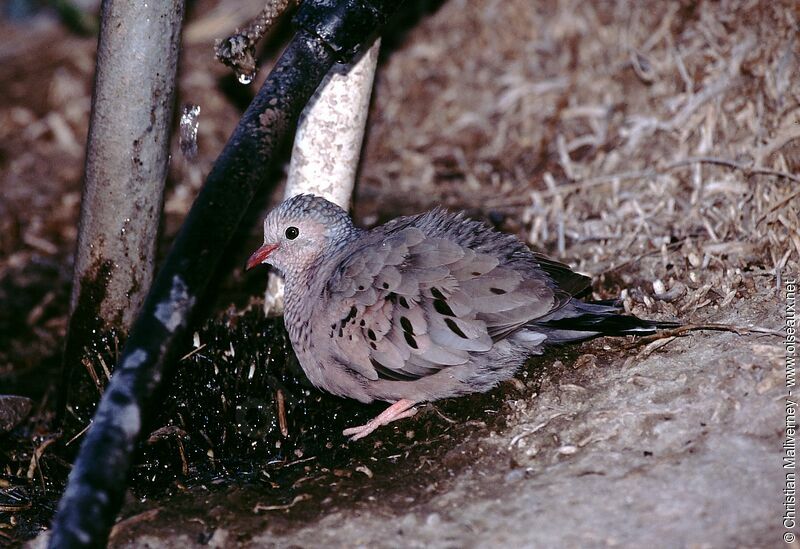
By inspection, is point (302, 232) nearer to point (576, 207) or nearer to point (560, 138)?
point (576, 207)

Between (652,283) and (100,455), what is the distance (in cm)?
289

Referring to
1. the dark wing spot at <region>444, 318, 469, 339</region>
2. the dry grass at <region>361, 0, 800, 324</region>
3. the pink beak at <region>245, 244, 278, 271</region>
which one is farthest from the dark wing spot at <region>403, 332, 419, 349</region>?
the dry grass at <region>361, 0, 800, 324</region>

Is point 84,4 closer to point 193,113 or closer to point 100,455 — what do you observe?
point 193,113

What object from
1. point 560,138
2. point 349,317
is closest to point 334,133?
point 349,317

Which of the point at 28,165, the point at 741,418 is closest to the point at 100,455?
the point at 741,418

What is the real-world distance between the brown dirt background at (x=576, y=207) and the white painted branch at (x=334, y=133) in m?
0.95

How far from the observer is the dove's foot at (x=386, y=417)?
13.1 feet

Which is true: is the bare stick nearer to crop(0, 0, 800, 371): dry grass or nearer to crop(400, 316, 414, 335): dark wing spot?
crop(0, 0, 800, 371): dry grass

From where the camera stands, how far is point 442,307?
379 cm

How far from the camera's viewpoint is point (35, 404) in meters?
4.99

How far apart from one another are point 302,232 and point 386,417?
41.9 inches

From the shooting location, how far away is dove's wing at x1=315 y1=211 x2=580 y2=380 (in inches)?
148

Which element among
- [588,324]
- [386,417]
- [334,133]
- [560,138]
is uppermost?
[334,133]

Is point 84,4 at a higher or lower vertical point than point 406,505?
higher
